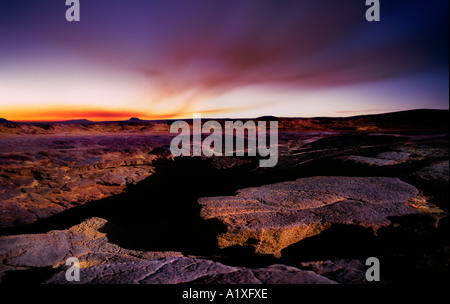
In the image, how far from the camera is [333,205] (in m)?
1.98

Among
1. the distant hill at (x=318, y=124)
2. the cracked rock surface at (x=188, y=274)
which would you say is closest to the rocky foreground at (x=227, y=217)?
the cracked rock surface at (x=188, y=274)

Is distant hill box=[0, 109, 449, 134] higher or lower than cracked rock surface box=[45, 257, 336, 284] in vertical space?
higher

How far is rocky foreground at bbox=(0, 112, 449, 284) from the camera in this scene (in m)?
1.38

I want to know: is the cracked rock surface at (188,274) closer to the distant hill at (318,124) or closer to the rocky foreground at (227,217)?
the rocky foreground at (227,217)

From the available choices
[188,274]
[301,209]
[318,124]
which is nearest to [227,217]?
[188,274]

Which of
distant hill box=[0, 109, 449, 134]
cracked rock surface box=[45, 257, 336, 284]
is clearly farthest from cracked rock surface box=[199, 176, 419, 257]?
distant hill box=[0, 109, 449, 134]

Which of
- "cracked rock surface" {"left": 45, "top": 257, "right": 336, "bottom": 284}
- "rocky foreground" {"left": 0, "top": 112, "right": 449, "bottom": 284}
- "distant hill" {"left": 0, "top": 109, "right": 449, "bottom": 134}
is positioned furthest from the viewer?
"distant hill" {"left": 0, "top": 109, "right": 449, "bottom": 134}

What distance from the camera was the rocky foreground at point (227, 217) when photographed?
4.51ft

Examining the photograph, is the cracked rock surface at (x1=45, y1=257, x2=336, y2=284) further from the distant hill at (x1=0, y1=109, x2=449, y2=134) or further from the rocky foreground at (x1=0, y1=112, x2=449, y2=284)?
the distant hill at (x1=0, y1=109, x2=449, y2=134)

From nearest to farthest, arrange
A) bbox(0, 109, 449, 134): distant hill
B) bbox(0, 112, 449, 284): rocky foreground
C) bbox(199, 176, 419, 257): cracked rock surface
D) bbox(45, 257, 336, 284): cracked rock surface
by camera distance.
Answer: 1. bbox(45, 257, 336, 284): cracked rock surface
2. bbox(0, 112, 449, 284): rocky foreground
3. bbox(199, 176, 419, 257): cracked rock surface
4. bbox(0, 109, 449, 134): distant hill

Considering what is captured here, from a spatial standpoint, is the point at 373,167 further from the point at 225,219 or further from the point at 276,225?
the point at 225,219

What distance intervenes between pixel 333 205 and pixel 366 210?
26 cm
